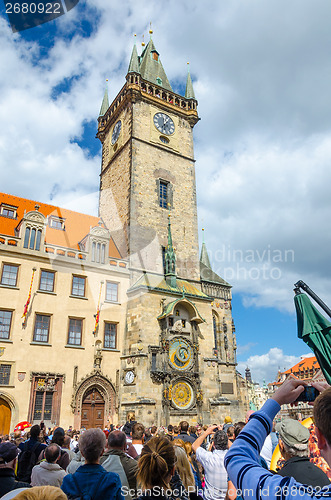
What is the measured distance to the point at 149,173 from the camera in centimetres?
2577

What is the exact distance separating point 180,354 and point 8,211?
13170 millimetres

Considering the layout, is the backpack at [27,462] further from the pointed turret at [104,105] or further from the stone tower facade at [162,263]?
the pointed turret at [104,105]

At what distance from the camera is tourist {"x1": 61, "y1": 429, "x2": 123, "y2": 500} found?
3217 millimetres

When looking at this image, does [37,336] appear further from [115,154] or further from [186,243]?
[115,154]

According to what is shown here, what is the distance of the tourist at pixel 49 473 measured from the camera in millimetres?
4336

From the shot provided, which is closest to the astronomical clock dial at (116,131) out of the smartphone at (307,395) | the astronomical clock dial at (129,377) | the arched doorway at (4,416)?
the astronomical clock dial at (129,377)

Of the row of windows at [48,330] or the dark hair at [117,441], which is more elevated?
the row of windows at [48,330]

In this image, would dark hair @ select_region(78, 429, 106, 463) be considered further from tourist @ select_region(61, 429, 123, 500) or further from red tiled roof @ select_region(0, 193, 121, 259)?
red tiled roof @ select_region(0, 193, 121, 259)

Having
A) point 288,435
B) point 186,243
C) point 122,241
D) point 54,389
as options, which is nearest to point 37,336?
point 54,389

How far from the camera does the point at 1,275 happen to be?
1817 centimetres

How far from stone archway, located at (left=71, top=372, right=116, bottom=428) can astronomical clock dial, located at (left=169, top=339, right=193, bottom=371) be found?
359cm

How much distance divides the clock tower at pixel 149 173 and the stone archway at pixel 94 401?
23.1ft

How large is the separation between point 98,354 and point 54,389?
9.00 feet

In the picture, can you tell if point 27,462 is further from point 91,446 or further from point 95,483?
point 95,483
